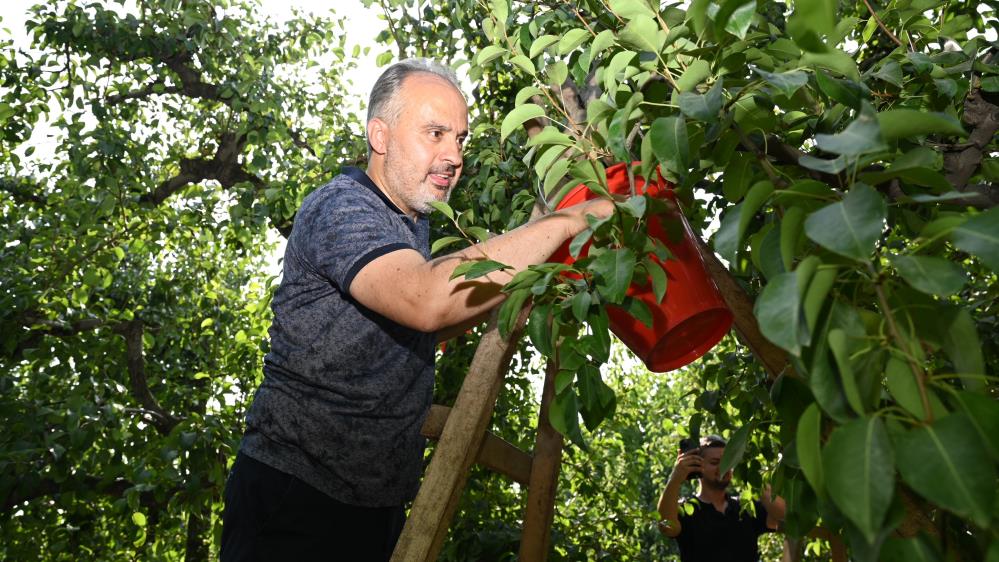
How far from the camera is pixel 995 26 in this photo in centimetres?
165

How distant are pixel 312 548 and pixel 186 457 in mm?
1667

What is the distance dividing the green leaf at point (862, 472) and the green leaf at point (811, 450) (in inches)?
1.7

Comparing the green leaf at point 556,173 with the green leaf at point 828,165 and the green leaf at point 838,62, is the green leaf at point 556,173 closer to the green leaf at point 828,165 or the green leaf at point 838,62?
the green leaf at point 838,62

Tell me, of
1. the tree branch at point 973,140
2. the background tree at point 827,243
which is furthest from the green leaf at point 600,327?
the tree branch at point 973,140

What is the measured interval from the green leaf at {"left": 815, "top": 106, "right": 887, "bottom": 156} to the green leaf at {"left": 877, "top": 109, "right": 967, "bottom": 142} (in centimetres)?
6

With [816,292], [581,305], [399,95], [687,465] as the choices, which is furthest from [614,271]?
[687,465]

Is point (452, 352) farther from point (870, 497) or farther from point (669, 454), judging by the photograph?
point (669, 454)

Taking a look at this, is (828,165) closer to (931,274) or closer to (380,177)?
(931,274)

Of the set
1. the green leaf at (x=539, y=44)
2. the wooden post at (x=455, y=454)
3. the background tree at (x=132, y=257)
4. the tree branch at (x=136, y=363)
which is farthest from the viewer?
the tree branch at (x=136, y=363)

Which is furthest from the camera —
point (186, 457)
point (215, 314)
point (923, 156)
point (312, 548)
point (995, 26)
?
point (215, 314)

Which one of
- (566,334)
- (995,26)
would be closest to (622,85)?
(566,334)

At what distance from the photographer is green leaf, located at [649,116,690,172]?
0.87m

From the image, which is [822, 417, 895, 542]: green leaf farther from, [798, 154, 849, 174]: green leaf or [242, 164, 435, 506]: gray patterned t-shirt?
[242, 164, 435, 506]: gray patterned t-shirt

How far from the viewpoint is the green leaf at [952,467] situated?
56cm
